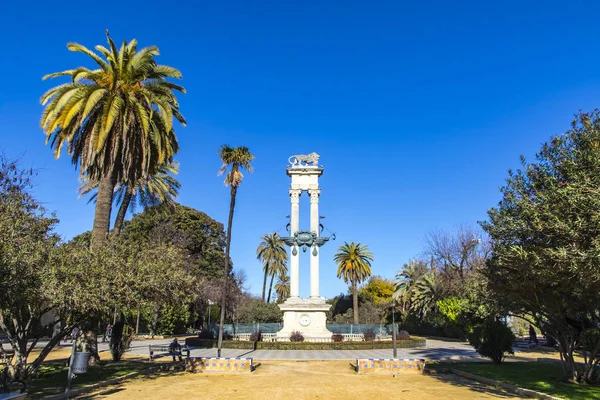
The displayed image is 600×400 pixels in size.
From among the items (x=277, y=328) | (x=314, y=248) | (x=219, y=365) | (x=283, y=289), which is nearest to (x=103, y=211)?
(x=219, y=365)

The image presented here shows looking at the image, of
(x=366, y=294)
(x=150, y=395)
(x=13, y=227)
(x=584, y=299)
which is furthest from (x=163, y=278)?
(x=366, y=294)

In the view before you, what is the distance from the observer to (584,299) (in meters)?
13.2

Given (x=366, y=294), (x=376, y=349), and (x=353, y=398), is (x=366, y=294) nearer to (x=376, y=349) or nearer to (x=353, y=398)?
(x=376, y=349)

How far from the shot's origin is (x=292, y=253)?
117 feet

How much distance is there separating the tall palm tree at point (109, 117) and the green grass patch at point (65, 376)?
5.22 meters

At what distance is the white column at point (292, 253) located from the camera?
113 feet

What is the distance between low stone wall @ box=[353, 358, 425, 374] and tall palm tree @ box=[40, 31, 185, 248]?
1280 cm

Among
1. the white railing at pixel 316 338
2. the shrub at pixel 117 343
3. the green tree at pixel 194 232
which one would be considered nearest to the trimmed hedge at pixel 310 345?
the white railing at pixel 316 338

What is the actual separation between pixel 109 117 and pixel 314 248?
21372mm

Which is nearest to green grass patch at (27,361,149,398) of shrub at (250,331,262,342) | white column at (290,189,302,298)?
shrub at (250,331,262,342)

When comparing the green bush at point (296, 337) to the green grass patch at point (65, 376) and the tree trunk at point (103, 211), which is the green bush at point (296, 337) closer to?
the green grass patch at point (65, 376)

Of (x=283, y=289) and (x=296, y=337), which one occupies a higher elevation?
(x=283, y=289)

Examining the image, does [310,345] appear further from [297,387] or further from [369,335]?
[297,387]

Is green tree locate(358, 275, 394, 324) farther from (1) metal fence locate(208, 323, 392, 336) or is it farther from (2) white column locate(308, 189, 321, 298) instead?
(2) white column locate(308, 189, 321, 298)
